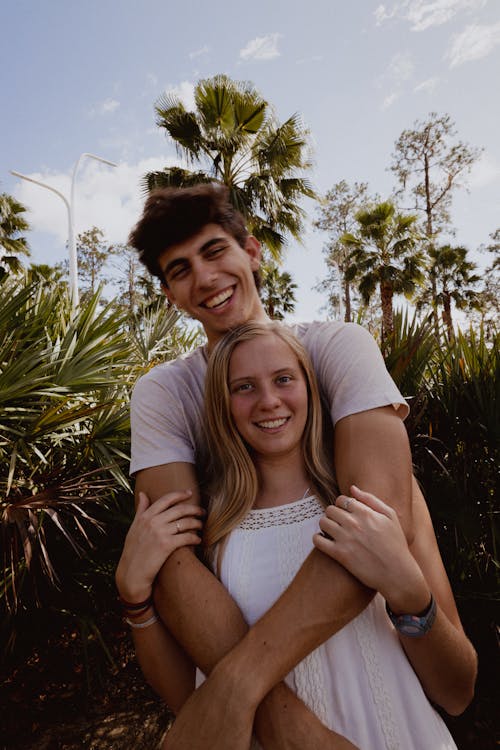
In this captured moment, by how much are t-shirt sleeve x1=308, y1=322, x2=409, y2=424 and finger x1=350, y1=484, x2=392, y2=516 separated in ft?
0.89

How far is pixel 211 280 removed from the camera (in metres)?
2.08

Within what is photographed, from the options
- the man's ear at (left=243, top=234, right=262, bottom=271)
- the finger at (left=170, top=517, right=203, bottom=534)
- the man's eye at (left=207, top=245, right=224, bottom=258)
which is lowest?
the finger at (left=170, top=517, right=203, bottom=534)

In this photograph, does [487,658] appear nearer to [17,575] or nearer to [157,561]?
[157,561]

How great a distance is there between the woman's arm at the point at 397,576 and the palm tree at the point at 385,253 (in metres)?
17.9

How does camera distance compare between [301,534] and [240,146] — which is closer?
[301,534]

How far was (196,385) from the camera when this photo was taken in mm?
1922

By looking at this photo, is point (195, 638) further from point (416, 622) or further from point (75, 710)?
point (75, 710)

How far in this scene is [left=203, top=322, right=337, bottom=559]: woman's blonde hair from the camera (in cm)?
154

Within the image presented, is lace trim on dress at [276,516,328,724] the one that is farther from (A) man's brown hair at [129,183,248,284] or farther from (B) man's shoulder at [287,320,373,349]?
(A) man's brown hair at [129,183,248,284]

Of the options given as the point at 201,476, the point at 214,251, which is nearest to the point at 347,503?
the point at 201,476

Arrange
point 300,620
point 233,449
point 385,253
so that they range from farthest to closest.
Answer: point 385,253 < point 233,449 < point 300,620

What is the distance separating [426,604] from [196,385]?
1123 mm

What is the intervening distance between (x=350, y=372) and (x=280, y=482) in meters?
0.45

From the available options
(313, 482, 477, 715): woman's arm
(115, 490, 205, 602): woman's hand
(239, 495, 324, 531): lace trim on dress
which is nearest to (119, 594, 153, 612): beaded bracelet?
(115, 490, 205, 602): woman's hand
